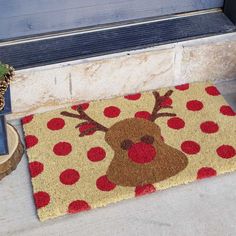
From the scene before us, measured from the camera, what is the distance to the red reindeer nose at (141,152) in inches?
74.7

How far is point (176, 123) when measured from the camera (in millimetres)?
2053

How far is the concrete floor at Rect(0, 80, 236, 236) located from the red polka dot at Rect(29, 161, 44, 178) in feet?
0.13

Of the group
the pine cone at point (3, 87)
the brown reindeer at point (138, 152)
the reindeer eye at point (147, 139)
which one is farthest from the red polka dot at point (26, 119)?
the reindeer eye at point (147, 139)

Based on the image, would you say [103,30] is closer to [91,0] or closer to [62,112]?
[91,0]

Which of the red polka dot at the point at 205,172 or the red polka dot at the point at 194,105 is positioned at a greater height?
the red polka dot at the point at 194,105

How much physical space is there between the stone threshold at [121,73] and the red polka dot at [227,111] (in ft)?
0.71

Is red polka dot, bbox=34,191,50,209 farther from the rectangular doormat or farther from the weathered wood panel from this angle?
the weathered wood panel

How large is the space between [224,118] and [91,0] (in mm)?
734

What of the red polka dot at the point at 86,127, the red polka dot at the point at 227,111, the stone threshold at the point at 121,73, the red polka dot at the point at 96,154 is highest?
the stone threshold at the point at 121,73

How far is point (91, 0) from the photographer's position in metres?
2.13

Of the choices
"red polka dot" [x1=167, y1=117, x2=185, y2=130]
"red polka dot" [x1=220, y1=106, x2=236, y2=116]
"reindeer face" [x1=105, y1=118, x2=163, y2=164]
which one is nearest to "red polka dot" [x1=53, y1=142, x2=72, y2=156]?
"reindeer face" [x1=105, y1=118, x2=163, y2=164]

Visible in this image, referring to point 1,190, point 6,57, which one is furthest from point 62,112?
point 1,190

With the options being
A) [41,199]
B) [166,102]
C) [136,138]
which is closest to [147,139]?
[136,138]

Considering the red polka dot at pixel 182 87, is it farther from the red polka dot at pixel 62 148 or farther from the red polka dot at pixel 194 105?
the red polka dot at pixel 62 148
